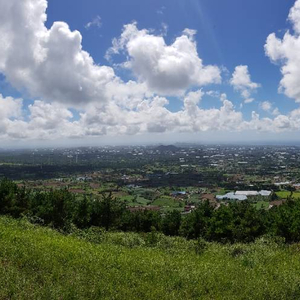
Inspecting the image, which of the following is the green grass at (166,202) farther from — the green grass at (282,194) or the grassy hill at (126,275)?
the grassy hill at (126,275)

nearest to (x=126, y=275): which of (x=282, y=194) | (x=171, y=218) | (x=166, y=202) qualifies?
(x=171, y=218)

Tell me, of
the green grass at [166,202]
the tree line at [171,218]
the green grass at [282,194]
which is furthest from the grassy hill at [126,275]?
the green grass at [282,194]

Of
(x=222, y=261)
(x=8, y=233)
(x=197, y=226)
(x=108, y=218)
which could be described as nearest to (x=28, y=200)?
(x=108, y=218)

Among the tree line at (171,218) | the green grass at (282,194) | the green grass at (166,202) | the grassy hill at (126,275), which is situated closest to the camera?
the grassy hill at (126,275)

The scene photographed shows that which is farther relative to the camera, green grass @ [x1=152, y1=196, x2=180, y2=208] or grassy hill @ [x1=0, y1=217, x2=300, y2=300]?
green grass @ [x1=152, y1=196, x2=180, y2=208]

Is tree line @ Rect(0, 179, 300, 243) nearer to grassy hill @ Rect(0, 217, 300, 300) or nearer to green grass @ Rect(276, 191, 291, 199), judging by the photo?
grassy hill @ Rect(0, 217, 300, 300)

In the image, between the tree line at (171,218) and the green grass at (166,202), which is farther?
the green grass at (166,202)

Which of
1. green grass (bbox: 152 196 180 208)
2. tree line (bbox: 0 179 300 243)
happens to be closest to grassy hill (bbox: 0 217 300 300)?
tree line (bbox: 0 179 300 243)

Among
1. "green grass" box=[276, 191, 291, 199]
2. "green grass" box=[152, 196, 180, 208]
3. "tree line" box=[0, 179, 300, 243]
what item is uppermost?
"tree line" box=[0, 179, 300, 243]

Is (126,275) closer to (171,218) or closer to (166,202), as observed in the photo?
(171,218)

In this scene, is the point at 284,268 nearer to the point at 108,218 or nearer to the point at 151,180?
the point at 108,218
